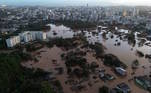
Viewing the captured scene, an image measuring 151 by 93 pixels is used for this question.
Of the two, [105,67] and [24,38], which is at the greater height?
[24,38]

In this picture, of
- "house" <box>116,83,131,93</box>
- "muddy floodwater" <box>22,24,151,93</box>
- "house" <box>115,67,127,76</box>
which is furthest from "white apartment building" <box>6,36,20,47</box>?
"house" <box>116,83,131,93</box>

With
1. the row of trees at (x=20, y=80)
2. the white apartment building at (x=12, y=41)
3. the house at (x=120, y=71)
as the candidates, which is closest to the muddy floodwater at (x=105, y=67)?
the house at (x=120, y=71)

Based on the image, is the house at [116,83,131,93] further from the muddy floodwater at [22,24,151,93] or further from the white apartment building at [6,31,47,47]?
the white apartment building at [6,31,47,47]

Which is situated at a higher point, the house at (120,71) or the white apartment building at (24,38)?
the white apartment building at (24,38)

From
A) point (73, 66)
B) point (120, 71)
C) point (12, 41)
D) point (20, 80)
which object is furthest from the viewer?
point (12, 41)

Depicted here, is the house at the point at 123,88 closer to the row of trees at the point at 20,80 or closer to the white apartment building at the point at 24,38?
the row of trees at the point at 20,80

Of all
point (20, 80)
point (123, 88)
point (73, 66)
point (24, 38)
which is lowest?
point (123, 88)

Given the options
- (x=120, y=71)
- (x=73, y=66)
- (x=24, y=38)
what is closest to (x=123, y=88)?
(x=120, y=71)

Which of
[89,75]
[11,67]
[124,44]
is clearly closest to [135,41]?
[124,44]

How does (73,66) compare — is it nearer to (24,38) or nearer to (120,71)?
(120,71)

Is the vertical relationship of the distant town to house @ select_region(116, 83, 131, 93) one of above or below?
above

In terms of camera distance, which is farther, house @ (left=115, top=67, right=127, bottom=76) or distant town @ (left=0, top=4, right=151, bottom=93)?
→ house @ (left=115, top=67, right=127, bottom=76)
